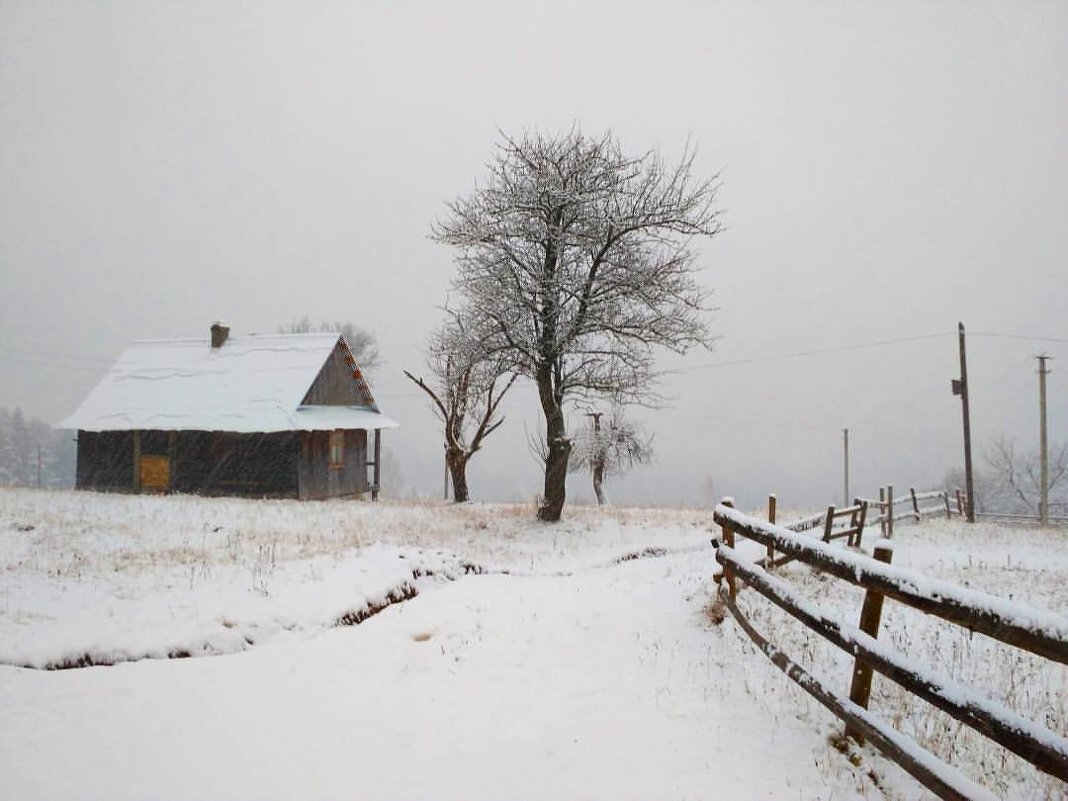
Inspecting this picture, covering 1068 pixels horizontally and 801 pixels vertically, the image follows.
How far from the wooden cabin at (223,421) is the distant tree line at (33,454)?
1021 inches

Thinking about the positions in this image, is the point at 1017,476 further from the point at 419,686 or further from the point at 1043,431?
the point at 419,686

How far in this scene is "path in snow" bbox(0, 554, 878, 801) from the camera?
3.44m

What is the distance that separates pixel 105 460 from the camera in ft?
73.7

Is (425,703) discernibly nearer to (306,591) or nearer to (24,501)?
(306,591)

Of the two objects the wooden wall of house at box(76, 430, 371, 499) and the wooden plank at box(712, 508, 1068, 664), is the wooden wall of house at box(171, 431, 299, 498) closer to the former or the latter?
the wooden wall of house at box(76, 430, 371, 499)

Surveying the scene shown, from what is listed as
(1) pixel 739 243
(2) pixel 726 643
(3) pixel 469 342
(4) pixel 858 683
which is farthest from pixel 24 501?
(1) pixel 739 243

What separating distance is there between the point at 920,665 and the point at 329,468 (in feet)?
76.7

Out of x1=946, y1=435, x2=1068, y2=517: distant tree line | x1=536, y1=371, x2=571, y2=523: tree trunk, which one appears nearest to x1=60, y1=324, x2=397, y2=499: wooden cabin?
x1=536, y1=371, x2=571, y2=523: tree trunk

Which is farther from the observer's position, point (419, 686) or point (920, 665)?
point (419, 686)

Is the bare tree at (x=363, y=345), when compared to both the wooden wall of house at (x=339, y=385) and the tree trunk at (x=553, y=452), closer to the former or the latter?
the wooden wall of house at (x=339, y=385)

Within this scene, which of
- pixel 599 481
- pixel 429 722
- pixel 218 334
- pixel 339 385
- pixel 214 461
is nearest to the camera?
pixel 429 722

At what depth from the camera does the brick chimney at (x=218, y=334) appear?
24.5 meters

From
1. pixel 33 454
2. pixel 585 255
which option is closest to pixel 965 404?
pixel 585 255

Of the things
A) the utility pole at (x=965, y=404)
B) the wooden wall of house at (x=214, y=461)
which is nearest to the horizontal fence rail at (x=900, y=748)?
the wooden wall of house at (x=214, y=461)
